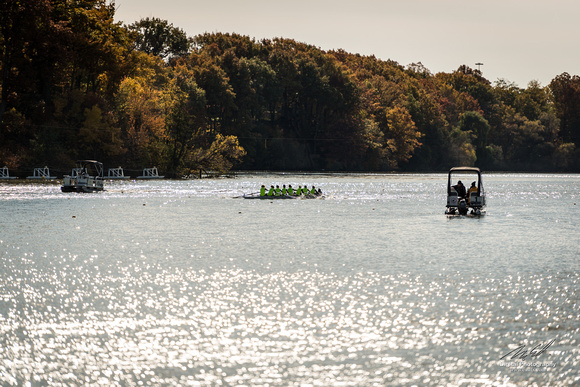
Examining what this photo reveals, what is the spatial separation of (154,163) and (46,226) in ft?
246

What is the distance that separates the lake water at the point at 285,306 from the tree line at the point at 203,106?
211 ft

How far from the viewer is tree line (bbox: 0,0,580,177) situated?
97812mm

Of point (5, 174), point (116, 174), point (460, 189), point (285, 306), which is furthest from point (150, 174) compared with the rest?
point (285, 306)

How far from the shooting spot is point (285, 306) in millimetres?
17531

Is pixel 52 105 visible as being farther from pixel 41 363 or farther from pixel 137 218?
pixel 41 363

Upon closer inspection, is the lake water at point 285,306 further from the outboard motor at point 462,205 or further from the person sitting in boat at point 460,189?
the person sitting in boat at point 460,189

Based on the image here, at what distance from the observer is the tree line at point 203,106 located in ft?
321

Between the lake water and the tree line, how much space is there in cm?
6423

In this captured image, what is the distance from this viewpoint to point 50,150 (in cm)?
9788

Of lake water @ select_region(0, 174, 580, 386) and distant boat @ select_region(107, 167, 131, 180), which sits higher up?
distant boat @ select_region(107, 167, 131, 180)

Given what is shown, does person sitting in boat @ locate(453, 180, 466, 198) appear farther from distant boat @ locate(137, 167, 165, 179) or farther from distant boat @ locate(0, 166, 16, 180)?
distant boat @ locate(137, 167, 165, 179)

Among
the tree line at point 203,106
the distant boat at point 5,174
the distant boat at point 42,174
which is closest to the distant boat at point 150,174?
the tree line at point 203,106

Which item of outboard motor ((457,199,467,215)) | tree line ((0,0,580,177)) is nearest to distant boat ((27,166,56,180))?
tree line ((0,0,580,177))

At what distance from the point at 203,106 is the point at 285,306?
110525 millimetres
